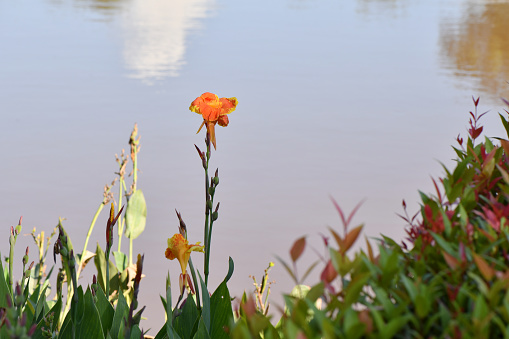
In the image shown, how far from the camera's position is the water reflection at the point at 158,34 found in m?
7.24

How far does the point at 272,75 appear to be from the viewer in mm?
6902

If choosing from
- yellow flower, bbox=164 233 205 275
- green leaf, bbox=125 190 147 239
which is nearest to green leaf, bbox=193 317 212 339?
yellow flower, bbox=164 233 205 275

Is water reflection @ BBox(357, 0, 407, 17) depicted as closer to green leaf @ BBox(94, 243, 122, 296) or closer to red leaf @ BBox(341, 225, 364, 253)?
green leaf @ BBox(94, 243, 122, 296)

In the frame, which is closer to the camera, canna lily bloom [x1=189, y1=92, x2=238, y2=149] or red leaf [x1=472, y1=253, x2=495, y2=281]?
red leaf [x1=472, y1=253, x2=495, y2=281]

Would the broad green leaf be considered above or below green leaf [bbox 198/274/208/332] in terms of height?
below

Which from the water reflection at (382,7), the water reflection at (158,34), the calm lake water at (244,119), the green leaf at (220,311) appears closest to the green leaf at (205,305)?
the green leaf at (220,311)

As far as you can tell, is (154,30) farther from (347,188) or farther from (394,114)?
(347,188)

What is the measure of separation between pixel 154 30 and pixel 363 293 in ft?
29.5

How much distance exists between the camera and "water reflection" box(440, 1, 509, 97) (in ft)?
22.5

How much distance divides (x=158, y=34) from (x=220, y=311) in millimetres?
7889

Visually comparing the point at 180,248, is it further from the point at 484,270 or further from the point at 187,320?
the point at 484,270

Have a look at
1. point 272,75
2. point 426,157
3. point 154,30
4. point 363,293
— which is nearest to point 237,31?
point 154,30

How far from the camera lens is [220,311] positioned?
66.2 inches

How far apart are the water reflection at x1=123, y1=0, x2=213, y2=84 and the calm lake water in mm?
48
